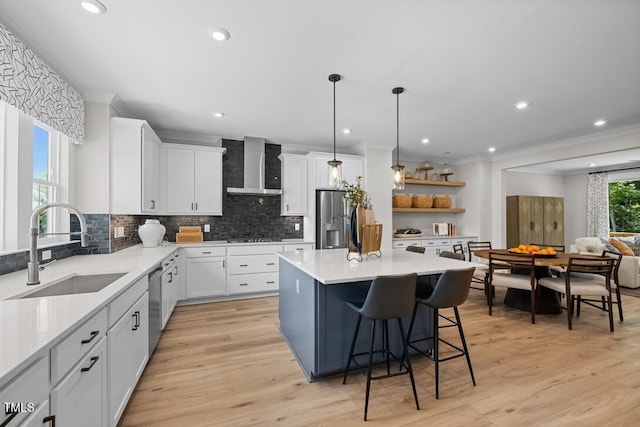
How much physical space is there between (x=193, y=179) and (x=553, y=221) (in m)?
8.19

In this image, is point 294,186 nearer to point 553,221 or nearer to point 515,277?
point 515,277

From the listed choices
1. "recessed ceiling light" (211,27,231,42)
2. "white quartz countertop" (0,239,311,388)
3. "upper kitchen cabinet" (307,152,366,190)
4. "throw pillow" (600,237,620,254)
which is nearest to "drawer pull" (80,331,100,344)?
"white quartz countertop" (0,239,311,388)

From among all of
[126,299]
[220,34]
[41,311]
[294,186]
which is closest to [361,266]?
[126,299]

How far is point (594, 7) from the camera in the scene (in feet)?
5.90

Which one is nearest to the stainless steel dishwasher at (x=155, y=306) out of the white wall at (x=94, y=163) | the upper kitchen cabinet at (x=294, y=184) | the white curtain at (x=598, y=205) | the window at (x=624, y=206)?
the white wall at (x=94, y=163)

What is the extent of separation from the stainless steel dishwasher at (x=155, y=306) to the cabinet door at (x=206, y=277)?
1168mm

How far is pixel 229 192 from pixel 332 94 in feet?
7.82

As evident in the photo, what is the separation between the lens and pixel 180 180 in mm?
4266

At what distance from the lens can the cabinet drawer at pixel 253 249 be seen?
4.27m

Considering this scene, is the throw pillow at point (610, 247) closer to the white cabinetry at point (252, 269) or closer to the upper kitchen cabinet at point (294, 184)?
the upper kitchen cabinet at point (294, 184)

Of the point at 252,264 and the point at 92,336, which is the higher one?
the point at 92,336

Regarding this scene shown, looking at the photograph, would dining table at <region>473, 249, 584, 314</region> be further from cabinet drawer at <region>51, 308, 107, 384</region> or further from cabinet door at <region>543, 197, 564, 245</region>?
cabinet drawer at <region>51, 308, 107, 384</region>

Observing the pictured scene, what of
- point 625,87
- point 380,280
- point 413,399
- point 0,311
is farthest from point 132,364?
point 625,87

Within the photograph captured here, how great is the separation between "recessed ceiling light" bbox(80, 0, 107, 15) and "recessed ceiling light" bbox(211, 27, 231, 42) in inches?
25.4
